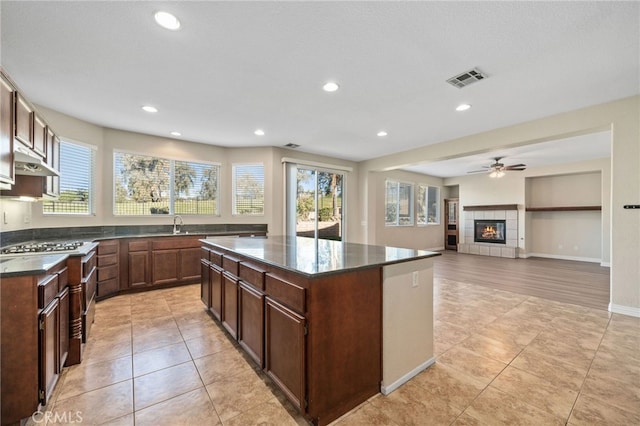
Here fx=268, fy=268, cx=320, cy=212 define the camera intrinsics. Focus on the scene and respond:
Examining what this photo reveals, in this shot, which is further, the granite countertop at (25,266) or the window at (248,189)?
the window at (248,189)

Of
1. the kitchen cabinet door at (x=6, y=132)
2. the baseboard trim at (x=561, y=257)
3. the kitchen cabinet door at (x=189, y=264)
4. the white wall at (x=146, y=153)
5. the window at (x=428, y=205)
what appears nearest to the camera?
the kitchen cabinet door at (x=6, y=132)

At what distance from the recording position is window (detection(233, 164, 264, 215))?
578 centimetres

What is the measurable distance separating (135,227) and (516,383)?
5.59 m

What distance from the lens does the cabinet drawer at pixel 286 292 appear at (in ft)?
5.28

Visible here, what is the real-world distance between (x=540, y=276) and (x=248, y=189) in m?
6.39

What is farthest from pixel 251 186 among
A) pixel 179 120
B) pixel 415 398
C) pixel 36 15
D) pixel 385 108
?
pixel 415 398

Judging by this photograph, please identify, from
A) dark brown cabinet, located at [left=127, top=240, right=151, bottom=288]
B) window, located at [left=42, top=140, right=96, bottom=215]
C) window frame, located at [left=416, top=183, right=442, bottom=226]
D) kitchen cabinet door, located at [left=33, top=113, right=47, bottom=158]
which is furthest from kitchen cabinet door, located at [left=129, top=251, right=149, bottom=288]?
window frame, located at [left=416, top=183, right=442, bottom=226]

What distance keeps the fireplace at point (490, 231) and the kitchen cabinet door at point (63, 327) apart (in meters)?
10.0

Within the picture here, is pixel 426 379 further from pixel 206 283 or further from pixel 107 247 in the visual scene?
pixel 107 247

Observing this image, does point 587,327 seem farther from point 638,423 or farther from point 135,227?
point 135,227

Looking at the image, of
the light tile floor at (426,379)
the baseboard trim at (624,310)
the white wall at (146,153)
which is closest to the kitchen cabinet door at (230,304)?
the light tile floor at (426,379)

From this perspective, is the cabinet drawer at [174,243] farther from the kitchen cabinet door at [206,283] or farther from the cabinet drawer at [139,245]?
the kitchen cabinet door at [206,283]

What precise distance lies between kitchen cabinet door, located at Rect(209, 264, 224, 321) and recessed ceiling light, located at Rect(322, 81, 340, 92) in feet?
7.67

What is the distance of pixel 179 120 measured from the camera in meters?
4.14
